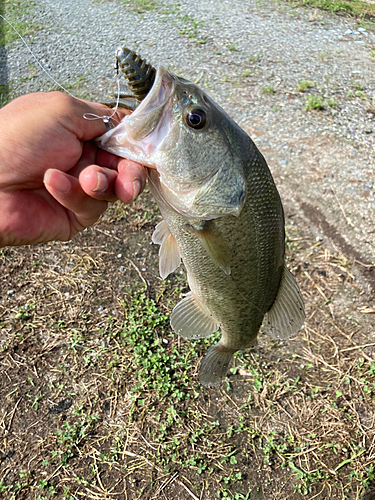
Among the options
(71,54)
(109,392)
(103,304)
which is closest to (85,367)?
(109,392)

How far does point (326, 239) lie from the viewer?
378 centimetres

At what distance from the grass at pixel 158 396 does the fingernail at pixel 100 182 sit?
1794mm

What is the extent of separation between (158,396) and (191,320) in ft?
3.48

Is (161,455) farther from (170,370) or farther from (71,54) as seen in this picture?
(71,54)

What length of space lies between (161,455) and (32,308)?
1507 millimetres

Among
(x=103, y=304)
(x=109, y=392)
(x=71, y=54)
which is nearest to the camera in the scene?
(x=109, y=392)

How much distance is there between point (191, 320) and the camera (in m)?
2.06

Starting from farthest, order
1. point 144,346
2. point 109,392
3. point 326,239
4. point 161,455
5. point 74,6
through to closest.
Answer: point 74,6, point 326,239, point 144,346, point 109,392, point 161,455

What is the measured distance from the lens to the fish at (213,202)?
1426 millimetres

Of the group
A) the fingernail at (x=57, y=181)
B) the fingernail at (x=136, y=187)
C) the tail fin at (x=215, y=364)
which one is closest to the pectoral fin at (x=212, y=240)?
the fingernail at (x=136, y=187)

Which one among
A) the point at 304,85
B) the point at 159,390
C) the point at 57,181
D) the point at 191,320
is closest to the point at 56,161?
the point at 57,181

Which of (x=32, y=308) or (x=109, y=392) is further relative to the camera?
(x=32, y=308)

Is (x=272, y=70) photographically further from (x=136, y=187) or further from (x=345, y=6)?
(x=136, y=187)

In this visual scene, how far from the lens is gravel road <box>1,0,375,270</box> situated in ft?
13.5
